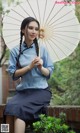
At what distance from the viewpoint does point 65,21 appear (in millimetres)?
5020

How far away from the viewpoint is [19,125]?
3.34m

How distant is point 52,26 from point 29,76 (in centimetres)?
149

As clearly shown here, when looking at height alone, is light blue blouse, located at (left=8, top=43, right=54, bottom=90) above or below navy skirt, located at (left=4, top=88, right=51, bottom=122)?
above

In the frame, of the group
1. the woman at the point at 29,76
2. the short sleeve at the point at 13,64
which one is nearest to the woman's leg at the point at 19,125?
the woman at the point at 29,76

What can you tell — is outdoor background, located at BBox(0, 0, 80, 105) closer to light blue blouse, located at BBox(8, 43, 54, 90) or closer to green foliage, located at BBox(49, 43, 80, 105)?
green foliage, located at BBox(49, 43, 80, 105)

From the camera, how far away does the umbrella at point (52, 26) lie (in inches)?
191

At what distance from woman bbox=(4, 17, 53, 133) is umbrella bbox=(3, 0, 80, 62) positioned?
1.03 metres

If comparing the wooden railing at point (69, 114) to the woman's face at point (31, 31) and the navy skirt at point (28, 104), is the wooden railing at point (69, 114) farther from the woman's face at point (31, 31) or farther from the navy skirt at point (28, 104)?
the woman's face at point (31, 31)

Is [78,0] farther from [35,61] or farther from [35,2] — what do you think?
[35,61]

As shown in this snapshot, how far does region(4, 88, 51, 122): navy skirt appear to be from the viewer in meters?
3.42

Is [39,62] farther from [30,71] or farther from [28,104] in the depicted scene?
[28,104]

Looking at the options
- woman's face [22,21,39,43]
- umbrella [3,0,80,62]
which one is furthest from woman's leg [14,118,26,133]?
umbrella [3,0,80,62]

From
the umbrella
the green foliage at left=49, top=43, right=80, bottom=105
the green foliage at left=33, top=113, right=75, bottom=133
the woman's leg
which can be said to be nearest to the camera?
the green foliage at left=33, top=113, right=75, bottom=133

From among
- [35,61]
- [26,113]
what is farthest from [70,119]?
[35,61]
